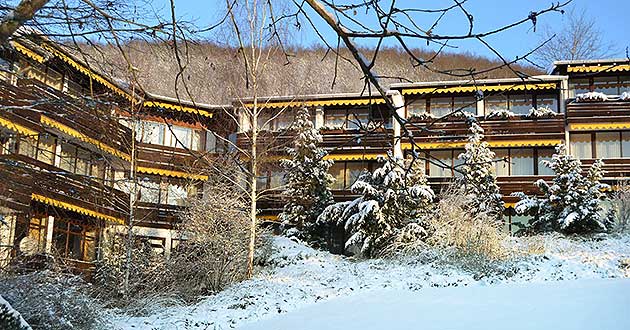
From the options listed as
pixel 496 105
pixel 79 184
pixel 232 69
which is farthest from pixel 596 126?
pixel 79 184

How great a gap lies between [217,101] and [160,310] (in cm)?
1408

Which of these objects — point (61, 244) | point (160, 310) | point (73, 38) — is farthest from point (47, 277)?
point (61, 244)

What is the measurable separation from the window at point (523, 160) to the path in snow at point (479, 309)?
12681 mm

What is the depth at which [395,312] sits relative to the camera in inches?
591

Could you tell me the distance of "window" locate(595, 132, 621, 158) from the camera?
29266 millimetres

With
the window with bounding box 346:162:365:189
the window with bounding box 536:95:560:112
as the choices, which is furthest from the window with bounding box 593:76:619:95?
the window with bounding box 346:162:365:189

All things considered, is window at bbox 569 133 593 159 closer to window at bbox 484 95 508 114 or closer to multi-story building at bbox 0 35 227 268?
window at bbox 484 95 508 114

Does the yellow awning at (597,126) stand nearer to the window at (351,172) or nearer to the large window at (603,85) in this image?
the large window at (603,85)

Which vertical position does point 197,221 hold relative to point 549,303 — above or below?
above

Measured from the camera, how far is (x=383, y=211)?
73.8 feet

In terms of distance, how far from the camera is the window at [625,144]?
95.8 ft

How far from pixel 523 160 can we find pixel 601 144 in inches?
125

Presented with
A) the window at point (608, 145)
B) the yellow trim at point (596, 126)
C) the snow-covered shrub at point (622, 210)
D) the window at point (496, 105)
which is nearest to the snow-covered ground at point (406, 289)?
the snow-covered shrub at point (622, 210)

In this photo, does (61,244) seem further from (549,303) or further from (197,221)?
(549,303)
